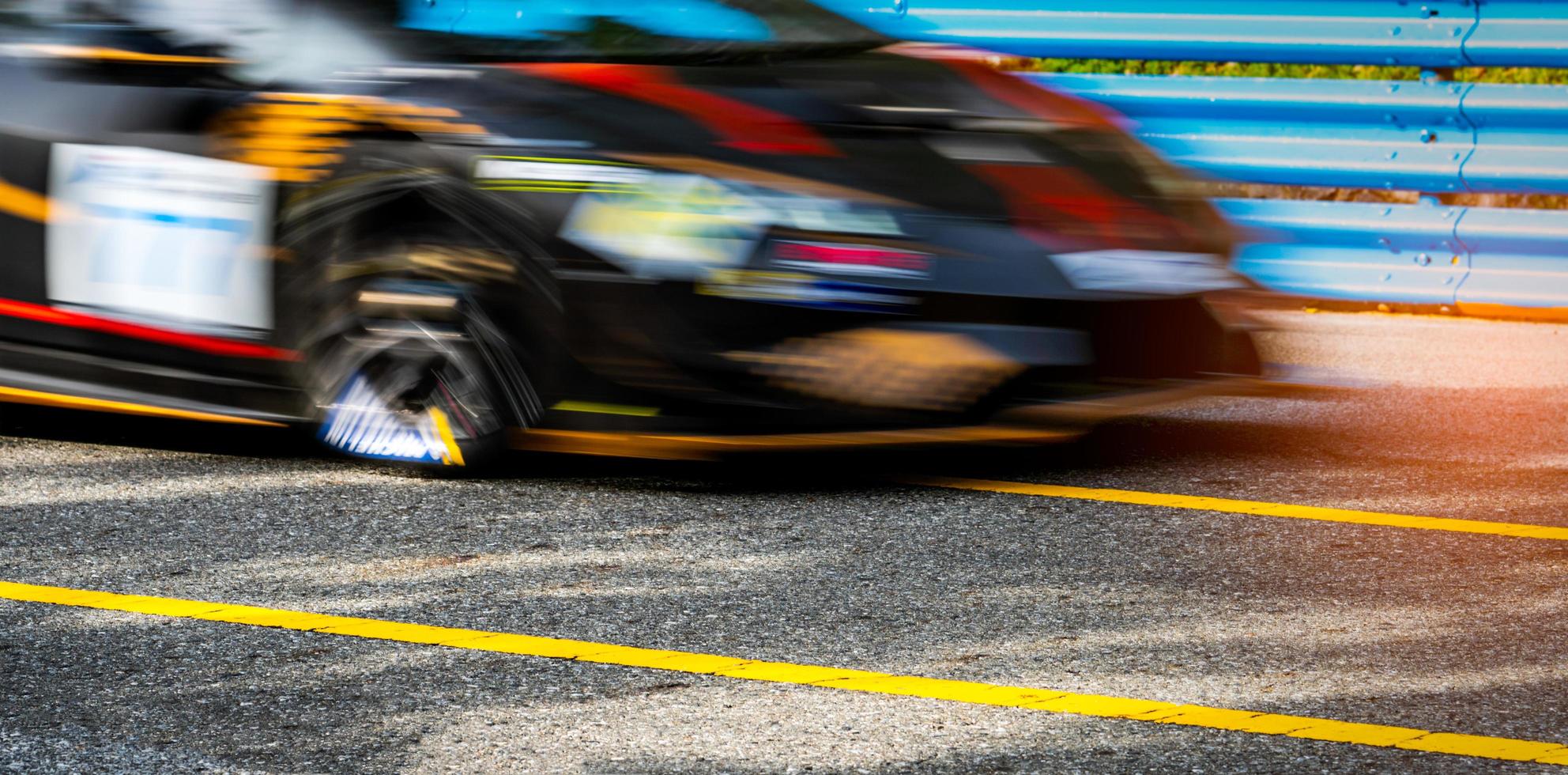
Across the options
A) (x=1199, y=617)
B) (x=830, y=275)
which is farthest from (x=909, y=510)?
(x=1199, y=617)

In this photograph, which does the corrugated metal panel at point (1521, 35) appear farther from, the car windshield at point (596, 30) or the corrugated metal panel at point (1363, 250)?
the car windshield at point (596, 30)

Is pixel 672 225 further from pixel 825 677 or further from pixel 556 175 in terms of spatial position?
pixel 825 677

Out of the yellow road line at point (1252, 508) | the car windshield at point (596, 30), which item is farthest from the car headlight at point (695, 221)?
the yellow road line at point (1252, 508)

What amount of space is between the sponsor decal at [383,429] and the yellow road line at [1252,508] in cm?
117

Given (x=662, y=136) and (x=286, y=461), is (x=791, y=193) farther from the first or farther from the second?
(x=286, y=461)

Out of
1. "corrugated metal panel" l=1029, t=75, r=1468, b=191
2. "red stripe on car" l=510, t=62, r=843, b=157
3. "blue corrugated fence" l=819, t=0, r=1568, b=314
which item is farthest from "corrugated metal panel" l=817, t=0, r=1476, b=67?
"red stripe on car" l=510, t=62, r=843, b=157

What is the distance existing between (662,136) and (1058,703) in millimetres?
1831

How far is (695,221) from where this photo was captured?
431 centimetres

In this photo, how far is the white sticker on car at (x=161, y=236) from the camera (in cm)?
463

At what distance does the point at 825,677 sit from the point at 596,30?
2242 mm

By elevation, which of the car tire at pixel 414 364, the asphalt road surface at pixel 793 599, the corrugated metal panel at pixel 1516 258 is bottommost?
the asphalt road surface at pixel 793 599

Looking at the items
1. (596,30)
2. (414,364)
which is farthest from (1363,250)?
(414,364)

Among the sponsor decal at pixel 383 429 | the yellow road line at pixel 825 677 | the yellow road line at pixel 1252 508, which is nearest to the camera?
the yellow road line at pixel 825 677

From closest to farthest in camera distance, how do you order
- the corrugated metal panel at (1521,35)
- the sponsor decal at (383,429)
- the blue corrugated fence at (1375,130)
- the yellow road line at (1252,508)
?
the yellow road line at (1252,508) → the sponsor decal at (383,429) → the corrugated metal panel at (1521,35) → the blue corrugated fence at (1375,130)
